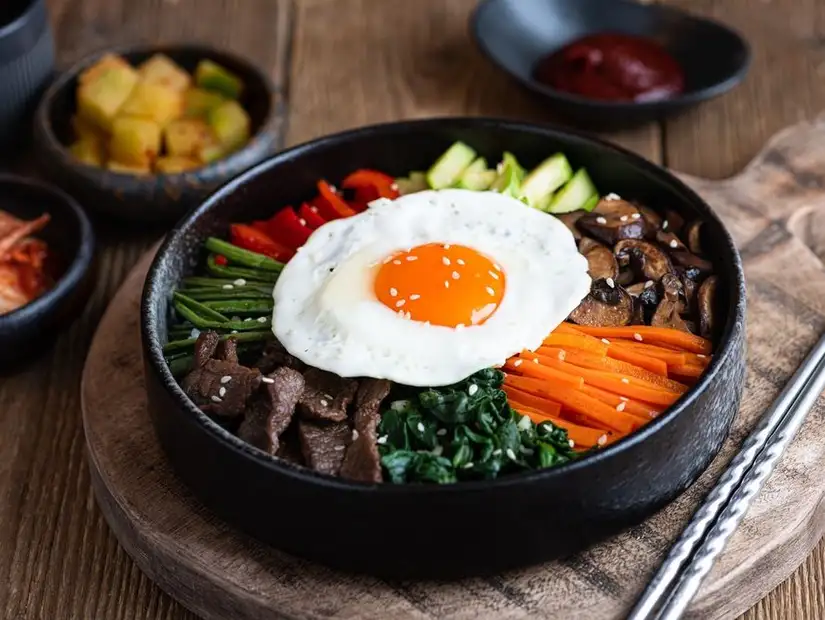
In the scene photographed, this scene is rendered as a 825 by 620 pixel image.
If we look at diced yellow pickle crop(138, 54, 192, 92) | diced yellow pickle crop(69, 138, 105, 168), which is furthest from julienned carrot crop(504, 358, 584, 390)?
diced yellow pickle crop(138, 54, 192, 92)

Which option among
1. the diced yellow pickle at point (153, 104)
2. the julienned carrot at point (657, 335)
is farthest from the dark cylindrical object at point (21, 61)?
the julienned carrot at point (657, 335)

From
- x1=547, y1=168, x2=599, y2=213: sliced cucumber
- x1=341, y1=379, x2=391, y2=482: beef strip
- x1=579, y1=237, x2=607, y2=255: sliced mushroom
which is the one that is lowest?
x1=341, y1=379, x2=391, y2=482: beef strip

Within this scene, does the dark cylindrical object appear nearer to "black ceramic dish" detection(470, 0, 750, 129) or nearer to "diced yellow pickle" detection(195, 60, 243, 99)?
"diced yellow pickle" detection(195, 60, 243, 99)

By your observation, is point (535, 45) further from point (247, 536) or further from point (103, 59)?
point (247, 536)

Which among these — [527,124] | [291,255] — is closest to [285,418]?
[291,255]

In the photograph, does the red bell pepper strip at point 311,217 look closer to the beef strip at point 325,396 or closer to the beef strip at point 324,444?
the beef strip at point 325,396

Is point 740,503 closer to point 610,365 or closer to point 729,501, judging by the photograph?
point 729,501
